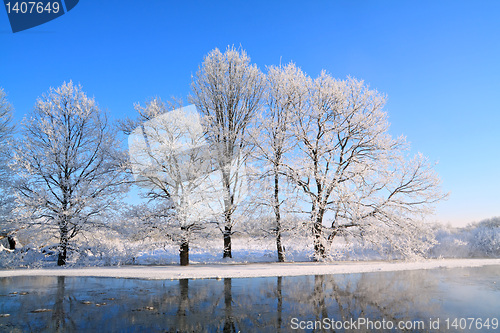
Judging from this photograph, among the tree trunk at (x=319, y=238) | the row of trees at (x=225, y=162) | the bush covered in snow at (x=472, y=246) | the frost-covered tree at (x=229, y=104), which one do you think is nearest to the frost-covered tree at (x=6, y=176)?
the row of trees at (x=225, y=162)


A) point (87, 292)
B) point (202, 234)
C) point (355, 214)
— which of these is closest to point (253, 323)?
point (87, 292)

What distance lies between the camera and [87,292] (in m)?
11.0

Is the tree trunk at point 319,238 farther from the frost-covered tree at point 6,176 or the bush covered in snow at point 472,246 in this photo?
the frost-covered tree at point 6,176

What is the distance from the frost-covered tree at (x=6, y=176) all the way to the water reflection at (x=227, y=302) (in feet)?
25.7

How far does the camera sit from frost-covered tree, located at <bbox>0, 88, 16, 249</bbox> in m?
19.8

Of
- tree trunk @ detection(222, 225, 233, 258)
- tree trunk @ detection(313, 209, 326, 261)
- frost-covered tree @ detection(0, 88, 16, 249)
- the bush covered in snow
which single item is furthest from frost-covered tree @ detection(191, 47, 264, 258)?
the bush covered in snow

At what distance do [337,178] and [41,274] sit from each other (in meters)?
17.3

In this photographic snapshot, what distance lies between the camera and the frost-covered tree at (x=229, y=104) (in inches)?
849

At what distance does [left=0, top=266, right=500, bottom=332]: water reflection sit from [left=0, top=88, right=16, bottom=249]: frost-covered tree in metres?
7.84

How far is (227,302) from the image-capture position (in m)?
9.34

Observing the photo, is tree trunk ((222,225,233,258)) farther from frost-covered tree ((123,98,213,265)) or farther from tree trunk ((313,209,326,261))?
tree trunk ((313,209,326,261))

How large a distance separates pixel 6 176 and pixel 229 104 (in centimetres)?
1590

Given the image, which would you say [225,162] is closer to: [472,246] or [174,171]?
[174,171]

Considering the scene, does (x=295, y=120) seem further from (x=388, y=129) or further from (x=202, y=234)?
(x=202, y=234)
